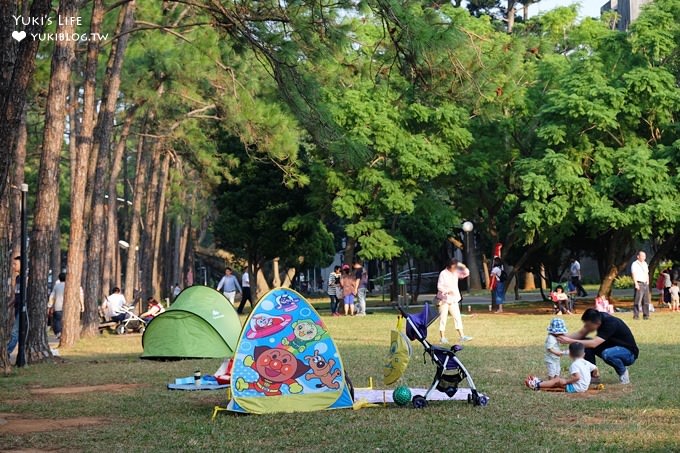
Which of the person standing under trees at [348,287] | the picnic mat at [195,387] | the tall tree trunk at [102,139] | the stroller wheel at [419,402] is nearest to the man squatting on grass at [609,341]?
the stroller wheel at [419,402]

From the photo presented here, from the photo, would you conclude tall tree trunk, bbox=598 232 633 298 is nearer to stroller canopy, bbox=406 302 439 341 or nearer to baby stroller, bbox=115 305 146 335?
baby stroller, bbox=115 305 146 335

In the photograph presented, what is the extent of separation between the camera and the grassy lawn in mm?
8953

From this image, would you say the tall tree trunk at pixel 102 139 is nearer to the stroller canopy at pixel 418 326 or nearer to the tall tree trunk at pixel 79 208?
the tall tree trunk at pixel 79 208

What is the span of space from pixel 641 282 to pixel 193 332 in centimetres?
1258

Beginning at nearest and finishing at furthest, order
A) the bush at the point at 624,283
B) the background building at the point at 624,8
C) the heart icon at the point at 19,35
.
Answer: the heart icon at the point at 19,35
the bush at the point at 624,283
the background building at the point at 624,8

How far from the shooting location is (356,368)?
15.6m

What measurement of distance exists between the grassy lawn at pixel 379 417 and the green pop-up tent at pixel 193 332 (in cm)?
201

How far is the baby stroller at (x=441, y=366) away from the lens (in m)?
11.1

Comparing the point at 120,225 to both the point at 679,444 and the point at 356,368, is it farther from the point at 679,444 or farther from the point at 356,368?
the point at 679,444

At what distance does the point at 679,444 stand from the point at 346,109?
2703 centimetres

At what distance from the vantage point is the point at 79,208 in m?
21.6

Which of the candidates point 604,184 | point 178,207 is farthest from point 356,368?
point 178,207

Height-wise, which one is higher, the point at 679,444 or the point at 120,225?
the point at 120,225

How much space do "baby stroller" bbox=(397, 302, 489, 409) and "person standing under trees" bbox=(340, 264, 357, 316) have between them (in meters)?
24.3
